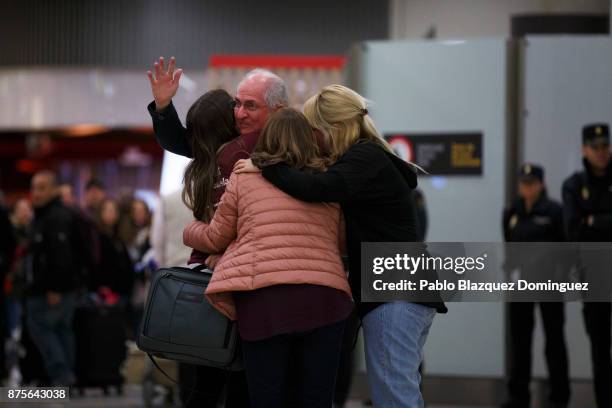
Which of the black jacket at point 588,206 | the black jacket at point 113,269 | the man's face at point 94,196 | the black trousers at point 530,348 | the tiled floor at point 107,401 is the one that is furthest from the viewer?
the man's face at point 94,196

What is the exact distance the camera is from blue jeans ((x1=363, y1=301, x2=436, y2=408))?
137 inches

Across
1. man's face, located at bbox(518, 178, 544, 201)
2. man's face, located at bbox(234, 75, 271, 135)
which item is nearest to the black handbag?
man's face, located at bbox(234, 75, 271, 135)

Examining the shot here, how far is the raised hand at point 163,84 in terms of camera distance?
3.86 meters

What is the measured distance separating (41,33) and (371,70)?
23.8 feet

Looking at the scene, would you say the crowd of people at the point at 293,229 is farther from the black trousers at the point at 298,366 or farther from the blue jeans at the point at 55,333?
the blue jeans at the point at 55,333

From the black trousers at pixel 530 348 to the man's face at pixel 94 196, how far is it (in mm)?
4302

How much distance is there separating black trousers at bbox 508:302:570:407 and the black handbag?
388 centimetres

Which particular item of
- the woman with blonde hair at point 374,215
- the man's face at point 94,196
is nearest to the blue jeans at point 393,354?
the woman with blonde hair at point 374,215

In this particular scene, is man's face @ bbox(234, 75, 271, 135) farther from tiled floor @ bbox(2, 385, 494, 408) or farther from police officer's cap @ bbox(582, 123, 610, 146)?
tiled floor @ bbox(2, 385, 494, 408)

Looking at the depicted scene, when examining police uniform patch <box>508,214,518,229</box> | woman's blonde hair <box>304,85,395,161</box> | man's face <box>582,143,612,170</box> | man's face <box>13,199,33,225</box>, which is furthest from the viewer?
man's face <box>13,199,33,225</box>

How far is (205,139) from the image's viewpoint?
12.6 feet

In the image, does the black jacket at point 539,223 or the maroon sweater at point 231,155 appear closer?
the maroon sweater at point 231,155

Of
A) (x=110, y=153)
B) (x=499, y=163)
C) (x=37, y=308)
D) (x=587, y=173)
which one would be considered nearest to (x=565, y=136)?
(x=499, y=163)

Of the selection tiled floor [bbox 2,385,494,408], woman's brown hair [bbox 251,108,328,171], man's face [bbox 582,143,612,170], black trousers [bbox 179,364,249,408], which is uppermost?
woman's brown hair [bbox 251,108,328,171]
